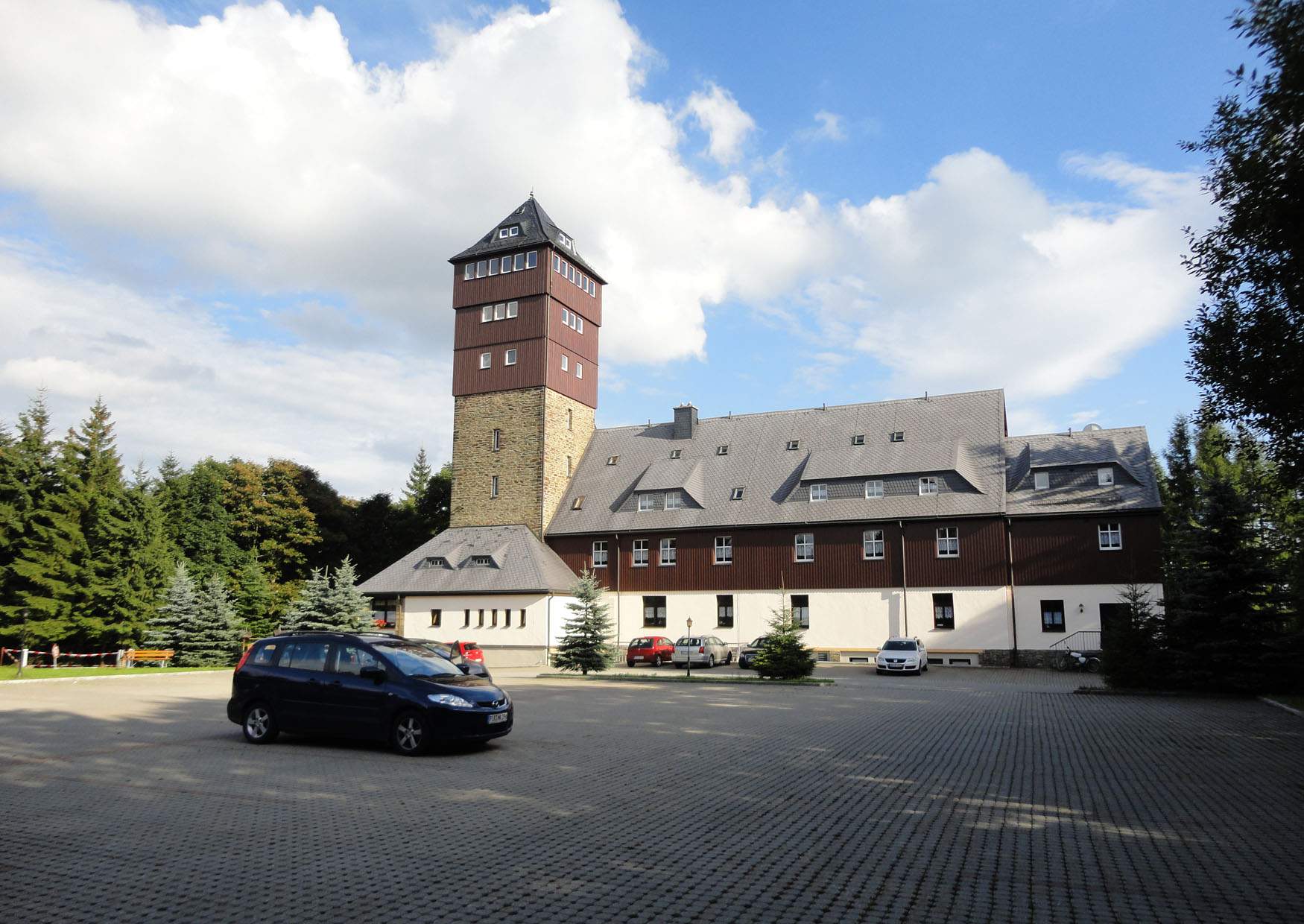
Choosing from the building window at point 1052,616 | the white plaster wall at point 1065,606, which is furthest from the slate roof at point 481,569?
the building window at point 1052,616

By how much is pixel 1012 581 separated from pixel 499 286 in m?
29.8

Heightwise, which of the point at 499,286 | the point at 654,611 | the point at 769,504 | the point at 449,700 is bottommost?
the point at 449,700

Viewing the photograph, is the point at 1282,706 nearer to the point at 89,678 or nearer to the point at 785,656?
the point at 785,656

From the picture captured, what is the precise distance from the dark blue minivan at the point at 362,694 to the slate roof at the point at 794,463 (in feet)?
95.9

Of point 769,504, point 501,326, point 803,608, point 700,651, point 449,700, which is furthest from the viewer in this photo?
point 501,326

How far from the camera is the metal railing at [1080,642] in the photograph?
35250 mm

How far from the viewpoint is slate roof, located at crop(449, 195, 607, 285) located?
48.2 metres

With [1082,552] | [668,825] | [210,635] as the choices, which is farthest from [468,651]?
[668,825]

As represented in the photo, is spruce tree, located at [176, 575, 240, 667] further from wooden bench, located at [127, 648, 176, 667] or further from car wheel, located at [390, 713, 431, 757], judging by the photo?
car wheel, located at [390, 713, 431, 757]

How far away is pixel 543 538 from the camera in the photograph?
4638 centimetres

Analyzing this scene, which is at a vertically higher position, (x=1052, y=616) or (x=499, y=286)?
(x=499, y=286)

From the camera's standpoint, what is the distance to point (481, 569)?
43.8 meters

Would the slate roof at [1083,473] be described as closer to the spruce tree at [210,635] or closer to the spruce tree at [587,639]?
the spruce tree at [587,639]

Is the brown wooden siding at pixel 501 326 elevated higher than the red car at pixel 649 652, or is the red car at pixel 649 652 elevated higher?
the brown wooden siding at pixel 501 326
